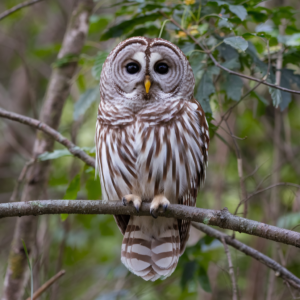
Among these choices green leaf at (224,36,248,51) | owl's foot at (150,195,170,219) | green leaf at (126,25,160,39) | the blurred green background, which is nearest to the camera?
green leaf at (224,36,248,51)

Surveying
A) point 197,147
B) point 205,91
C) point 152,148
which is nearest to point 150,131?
point 152,148

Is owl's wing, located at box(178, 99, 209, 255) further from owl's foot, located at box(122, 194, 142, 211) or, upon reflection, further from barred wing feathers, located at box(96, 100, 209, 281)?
owl's foot, located at box(122, 194, 142, 211)

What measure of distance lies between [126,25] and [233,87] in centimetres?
90

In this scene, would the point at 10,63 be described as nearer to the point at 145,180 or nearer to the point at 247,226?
the point at 145,180

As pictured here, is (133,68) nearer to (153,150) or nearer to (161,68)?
(161,68)

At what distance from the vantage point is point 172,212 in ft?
6.52

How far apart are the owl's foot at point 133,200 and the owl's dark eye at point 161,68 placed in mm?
865

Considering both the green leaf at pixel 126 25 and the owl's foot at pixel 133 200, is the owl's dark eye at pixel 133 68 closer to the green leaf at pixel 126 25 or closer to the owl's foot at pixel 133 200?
the green leaf at pixel 126 25

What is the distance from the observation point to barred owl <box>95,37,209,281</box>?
2404 mm

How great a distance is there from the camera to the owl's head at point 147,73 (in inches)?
98.9

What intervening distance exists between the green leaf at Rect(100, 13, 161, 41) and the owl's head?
18cm

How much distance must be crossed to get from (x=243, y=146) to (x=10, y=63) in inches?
170

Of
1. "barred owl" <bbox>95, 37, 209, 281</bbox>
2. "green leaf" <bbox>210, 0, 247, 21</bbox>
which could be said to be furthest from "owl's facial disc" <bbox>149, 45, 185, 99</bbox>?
"green leaf" <bbox>210, 0, 247, 21</bbox>

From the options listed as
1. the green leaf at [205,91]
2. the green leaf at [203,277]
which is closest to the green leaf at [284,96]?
the green leaf at [205,91]
